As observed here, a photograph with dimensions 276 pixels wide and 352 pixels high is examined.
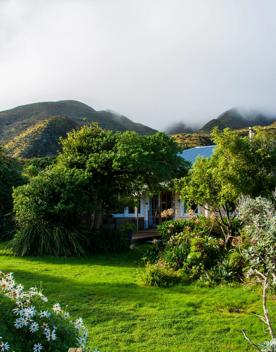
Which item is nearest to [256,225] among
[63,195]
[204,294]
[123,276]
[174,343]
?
[174,343]

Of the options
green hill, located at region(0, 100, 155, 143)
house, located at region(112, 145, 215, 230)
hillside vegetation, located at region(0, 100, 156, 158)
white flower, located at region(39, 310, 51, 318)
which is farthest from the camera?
green hill, located at region(0, 100, 155, 143)

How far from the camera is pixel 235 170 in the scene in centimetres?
1284

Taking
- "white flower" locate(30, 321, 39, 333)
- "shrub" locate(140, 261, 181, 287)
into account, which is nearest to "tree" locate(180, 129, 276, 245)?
"shrub" locate(140, 261, 181, 287)

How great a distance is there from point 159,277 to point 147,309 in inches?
98.8

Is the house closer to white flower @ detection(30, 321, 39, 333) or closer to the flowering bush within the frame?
the flowering bush

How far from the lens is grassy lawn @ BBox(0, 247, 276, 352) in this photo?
734cm

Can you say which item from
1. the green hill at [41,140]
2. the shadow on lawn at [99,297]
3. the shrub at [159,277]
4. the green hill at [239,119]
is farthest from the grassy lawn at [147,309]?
the green hill at [239,119]

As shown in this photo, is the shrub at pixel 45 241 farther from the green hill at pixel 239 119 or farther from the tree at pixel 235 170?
the green hill at pixel 239 119

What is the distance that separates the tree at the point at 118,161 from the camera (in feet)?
58.1

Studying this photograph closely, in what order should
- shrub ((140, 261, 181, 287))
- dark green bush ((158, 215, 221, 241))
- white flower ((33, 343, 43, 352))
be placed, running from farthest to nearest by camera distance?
1. dark green bush ((158, 215, 221, 241))
2. shrub ((140, 261, 181, 287))
3. white flower ((33, 343, 43, 352))

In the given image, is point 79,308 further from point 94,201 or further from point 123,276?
point 94,201

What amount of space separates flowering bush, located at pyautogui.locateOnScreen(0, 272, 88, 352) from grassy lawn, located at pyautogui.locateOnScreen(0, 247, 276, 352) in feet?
9.67

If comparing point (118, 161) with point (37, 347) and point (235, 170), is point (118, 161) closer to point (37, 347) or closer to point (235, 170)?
point (235, 170)

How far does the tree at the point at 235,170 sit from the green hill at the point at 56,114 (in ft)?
171
